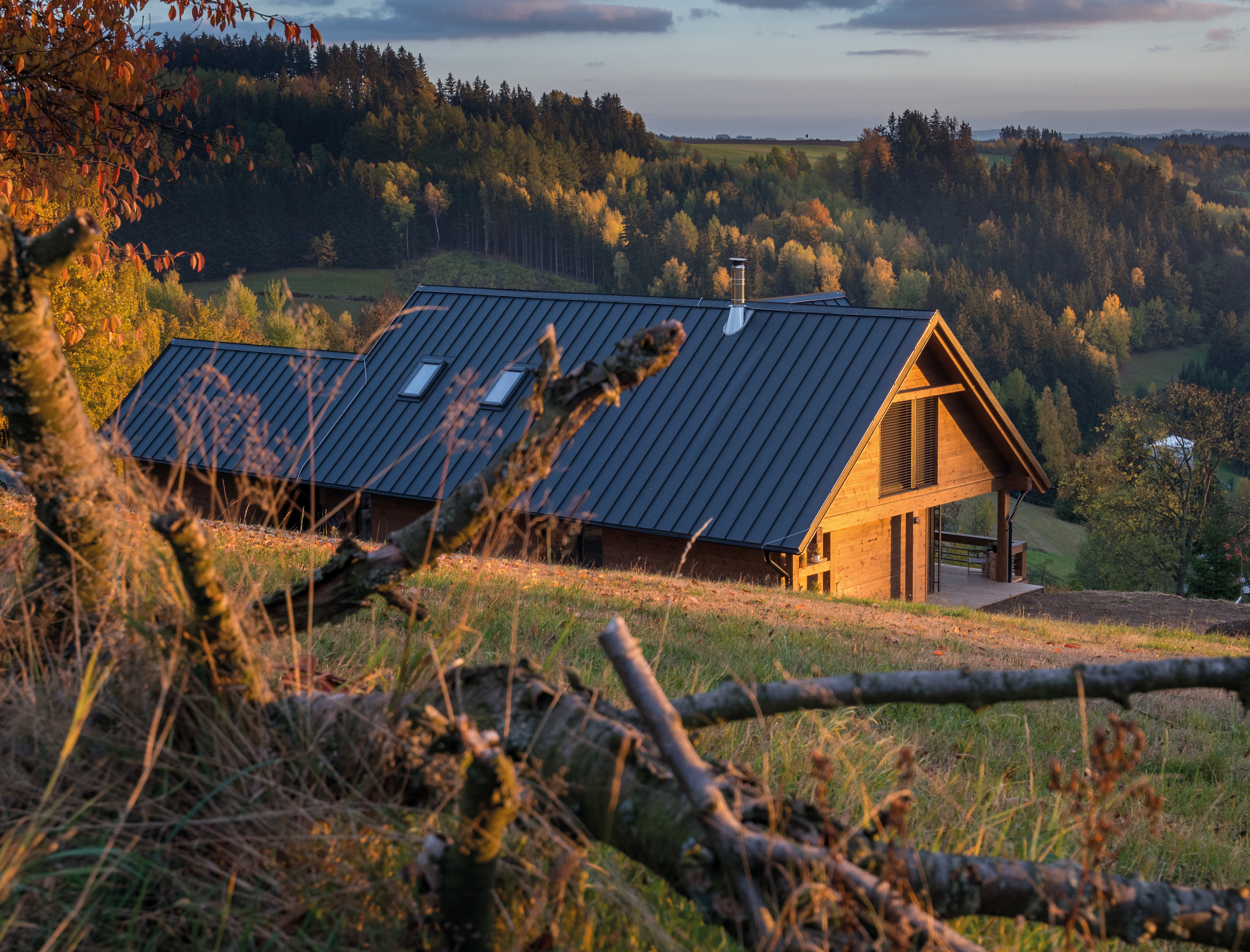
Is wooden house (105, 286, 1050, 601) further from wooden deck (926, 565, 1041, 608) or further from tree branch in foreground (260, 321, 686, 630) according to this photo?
tree branch in foreground (260, 321, 686, 630)

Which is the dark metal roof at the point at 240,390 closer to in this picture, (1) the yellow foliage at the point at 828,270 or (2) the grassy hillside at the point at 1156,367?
(1) the yellow foliage at the point at 828,270

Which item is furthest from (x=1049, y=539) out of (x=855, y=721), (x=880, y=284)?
(x=855, y=721)

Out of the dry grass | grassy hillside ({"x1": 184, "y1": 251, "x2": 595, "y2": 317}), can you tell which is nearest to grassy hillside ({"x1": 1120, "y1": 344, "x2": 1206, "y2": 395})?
grassy hillside ({"x1": 184, "y1": 251, "x2": 595, "y2": 317})

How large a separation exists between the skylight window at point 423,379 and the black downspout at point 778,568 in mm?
8673

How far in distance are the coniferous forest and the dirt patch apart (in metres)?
81.5

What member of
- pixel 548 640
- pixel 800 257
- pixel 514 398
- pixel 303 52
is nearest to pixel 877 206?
pixel 800 257

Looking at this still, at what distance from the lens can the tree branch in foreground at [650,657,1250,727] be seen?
6.72 feet

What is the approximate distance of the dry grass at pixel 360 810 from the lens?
2047 millimetres

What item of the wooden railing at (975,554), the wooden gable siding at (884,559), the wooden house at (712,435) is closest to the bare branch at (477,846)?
the wooden house at (712,435)

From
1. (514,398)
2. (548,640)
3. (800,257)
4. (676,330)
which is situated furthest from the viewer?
(800,257)

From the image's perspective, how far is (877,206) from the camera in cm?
14875

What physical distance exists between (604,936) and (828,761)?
609 millimetres

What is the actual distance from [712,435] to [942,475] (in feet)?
20.1

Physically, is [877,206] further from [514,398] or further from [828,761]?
[828,761]
